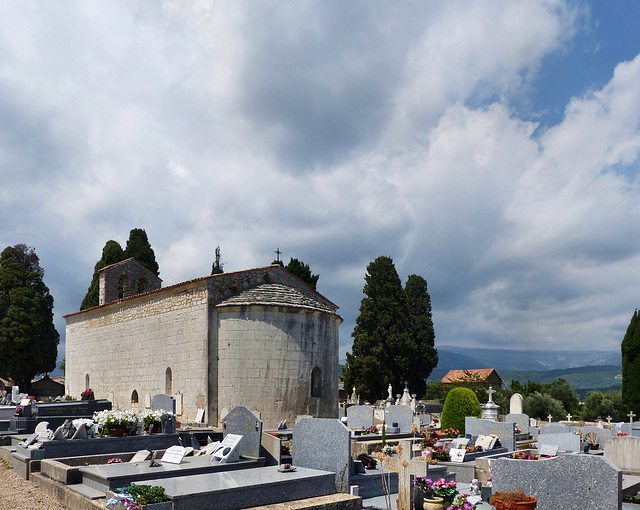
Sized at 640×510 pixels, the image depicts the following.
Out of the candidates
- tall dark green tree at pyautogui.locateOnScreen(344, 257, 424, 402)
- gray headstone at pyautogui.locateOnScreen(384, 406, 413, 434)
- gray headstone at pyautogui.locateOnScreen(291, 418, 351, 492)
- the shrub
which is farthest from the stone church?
tall dark green tree at pyautogui.locateOnScreen(344, 257, 424, 402)

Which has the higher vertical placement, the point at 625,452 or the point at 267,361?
the point at 267,361

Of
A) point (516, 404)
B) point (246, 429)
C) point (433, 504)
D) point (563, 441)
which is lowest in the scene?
point (516, 404)

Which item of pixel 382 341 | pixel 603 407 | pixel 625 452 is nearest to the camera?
pixel 625 452

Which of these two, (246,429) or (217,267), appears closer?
(246,429)

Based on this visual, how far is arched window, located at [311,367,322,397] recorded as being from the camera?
22219 millimetres

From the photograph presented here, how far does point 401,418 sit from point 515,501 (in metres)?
13.1

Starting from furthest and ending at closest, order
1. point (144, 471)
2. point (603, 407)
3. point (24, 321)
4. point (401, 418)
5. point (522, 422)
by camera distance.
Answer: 1. point (24, 321)
2. point (603, 407)
3. point (401, 418)
4. point (522, 422)
5. point (144, 471)

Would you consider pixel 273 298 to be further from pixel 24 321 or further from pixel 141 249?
pixel 24 321

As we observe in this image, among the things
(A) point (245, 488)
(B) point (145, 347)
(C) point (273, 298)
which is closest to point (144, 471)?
(A) point (245, 488)

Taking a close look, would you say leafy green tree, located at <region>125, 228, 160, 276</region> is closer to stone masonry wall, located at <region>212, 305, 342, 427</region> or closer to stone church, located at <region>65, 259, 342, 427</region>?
stone church, located at <region>65, 259, 342, 427</region>

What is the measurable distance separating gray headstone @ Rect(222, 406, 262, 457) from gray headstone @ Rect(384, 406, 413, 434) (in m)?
9.41

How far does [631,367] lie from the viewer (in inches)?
1248

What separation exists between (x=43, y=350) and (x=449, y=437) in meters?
32.9

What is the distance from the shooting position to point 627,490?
970 centimetres
